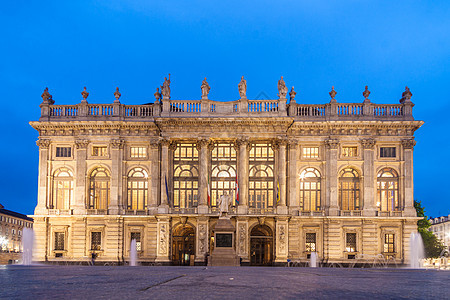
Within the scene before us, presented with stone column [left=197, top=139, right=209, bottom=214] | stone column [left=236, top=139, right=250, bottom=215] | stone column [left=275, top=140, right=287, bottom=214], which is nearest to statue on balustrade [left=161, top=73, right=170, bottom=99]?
stone column [left=197, top=139, right=209, bottom=214]

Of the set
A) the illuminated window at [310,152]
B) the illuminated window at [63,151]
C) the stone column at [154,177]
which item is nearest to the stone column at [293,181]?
the illuminated window at [310,152]

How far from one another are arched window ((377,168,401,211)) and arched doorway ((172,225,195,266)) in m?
19.1

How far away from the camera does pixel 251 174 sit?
166 ft

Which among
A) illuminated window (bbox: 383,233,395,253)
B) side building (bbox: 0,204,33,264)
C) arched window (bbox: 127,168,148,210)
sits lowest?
side building (bbox: 0,204,33,264)

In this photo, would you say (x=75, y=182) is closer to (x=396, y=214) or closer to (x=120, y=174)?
(x=120, y=174)

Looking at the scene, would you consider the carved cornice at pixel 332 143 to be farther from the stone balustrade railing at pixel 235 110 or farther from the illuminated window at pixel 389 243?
the illuminated window at pixel 389 243

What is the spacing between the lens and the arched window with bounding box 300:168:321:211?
50.7m

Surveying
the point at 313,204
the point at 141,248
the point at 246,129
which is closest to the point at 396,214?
the point at 313,204

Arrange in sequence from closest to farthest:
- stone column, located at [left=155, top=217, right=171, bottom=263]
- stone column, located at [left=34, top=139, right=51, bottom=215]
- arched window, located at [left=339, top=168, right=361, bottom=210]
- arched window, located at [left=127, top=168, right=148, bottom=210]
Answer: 1. stone column, located at [left=155, top=217, right=171, bottom=263]
2. arched window, located at [left=339, top=168, right=361, bottom=210]
3. stone column, located at [left=34, top=139, right=51, bottom=215]
4. arched window, located at [left=127, top=168, right=148, bottom=210]

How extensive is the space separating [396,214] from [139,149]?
26400mm

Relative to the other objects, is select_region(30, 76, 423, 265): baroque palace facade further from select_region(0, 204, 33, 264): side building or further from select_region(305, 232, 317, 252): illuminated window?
select_region(0, 204, 33, 264): side building

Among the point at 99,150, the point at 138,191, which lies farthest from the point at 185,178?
the point at 99,150

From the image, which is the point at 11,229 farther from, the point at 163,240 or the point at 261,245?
the point at 261,245

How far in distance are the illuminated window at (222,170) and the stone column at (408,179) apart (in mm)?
16825
